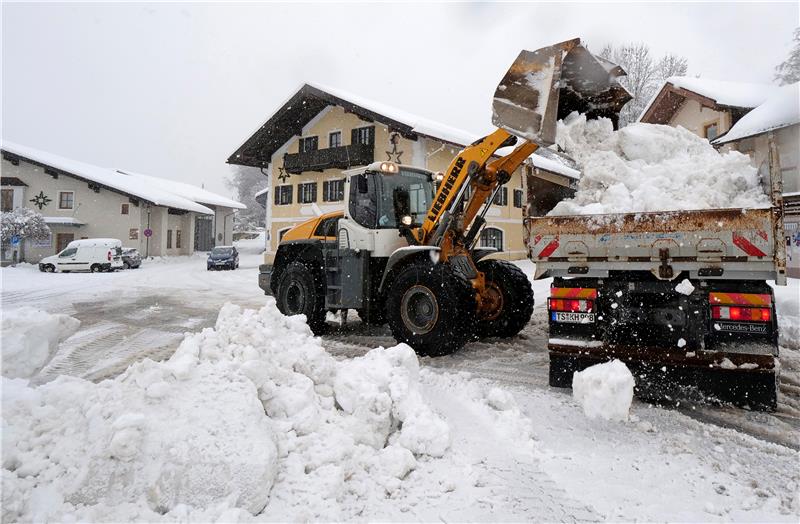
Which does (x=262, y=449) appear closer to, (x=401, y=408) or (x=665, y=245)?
(x=401, y=408)

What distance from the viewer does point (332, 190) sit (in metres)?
24.2

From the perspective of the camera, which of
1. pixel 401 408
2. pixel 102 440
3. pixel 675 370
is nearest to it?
pixel 102 440

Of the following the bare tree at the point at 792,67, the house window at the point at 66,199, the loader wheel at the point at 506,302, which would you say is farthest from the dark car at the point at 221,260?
the bare tree at the point at 792,67

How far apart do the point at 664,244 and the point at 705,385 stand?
1.19 m

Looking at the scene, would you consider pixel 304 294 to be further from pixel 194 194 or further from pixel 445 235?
pixel 194 194

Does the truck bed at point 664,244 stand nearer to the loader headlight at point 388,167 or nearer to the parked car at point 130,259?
the loader headlight at point 388,167

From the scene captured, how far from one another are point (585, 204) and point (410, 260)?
93.8 inches

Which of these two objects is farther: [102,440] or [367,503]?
[367,503]

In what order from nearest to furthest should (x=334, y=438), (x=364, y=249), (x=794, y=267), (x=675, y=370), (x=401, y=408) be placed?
1. (x=334, y=438)
2. (x=401, y=408)
3. (x=675, y=370)
4. (x=364, y=249)
5. (x=794, y=267)

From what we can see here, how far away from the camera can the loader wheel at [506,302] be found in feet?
22.0

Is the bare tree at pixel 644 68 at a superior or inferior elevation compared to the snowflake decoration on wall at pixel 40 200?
superior

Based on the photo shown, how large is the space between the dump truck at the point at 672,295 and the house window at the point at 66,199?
34567mm

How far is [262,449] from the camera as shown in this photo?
251cm

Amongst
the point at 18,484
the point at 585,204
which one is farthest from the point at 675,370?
the point at 18,484
